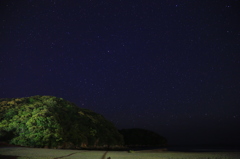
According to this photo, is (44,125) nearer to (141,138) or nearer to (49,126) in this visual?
(49,126)

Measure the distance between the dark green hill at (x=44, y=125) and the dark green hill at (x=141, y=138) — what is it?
40.8 m

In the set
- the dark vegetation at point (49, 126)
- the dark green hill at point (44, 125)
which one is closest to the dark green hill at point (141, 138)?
the dark vegetation at point (49, 126)

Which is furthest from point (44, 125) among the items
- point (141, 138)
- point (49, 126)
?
point (141, 138)

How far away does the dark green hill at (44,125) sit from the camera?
1540 centimetres

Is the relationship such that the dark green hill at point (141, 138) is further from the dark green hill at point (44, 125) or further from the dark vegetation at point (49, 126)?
the dark green hill at point (44, 125)

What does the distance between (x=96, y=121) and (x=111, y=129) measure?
484 centimetres

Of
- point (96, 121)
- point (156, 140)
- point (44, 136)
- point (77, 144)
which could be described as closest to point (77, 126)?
point (77, 144)

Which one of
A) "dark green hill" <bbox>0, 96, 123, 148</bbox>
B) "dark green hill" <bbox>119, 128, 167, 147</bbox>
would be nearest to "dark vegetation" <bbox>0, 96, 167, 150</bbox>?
"dark green hill" <bbox>0, 96, 123, 148</bbox>

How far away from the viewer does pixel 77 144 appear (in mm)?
20250

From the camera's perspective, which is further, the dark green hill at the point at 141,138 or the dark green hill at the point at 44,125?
the dark green hill at the point at 141,138

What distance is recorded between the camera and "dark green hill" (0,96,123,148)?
15398 millimetres

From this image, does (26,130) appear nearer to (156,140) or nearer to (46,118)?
(46,118)

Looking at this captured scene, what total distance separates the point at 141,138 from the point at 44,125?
183 ft

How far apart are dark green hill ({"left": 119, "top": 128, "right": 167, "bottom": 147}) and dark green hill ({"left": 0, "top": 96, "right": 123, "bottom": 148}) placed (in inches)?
1605
